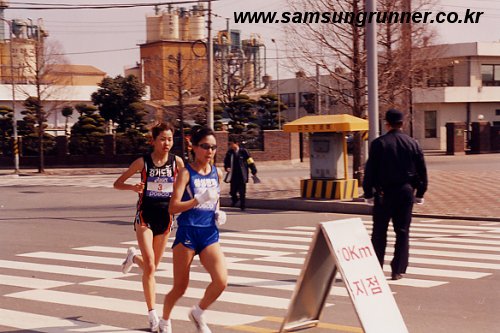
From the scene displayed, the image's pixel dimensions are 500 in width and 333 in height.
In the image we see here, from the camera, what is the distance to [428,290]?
33.5 feet

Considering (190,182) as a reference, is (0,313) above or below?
below

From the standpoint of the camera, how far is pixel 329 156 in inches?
910

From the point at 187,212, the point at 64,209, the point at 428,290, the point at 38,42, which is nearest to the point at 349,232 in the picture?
the point at 187,212

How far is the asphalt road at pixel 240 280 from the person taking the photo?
28.5ft

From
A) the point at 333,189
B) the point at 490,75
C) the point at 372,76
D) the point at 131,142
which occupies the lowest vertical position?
the point at 333,189

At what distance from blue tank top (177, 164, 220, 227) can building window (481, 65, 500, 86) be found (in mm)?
57794

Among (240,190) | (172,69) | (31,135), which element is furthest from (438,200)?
(172,69)

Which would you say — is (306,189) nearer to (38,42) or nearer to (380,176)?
(380,176)

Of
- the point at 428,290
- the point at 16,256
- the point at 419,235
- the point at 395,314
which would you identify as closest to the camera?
the point at 395,314

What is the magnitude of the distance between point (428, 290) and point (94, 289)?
383cm

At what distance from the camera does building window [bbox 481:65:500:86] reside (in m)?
62.9

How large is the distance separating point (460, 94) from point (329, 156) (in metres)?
39.4

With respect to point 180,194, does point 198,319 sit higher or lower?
lower

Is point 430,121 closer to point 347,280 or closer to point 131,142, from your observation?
point 131,142
